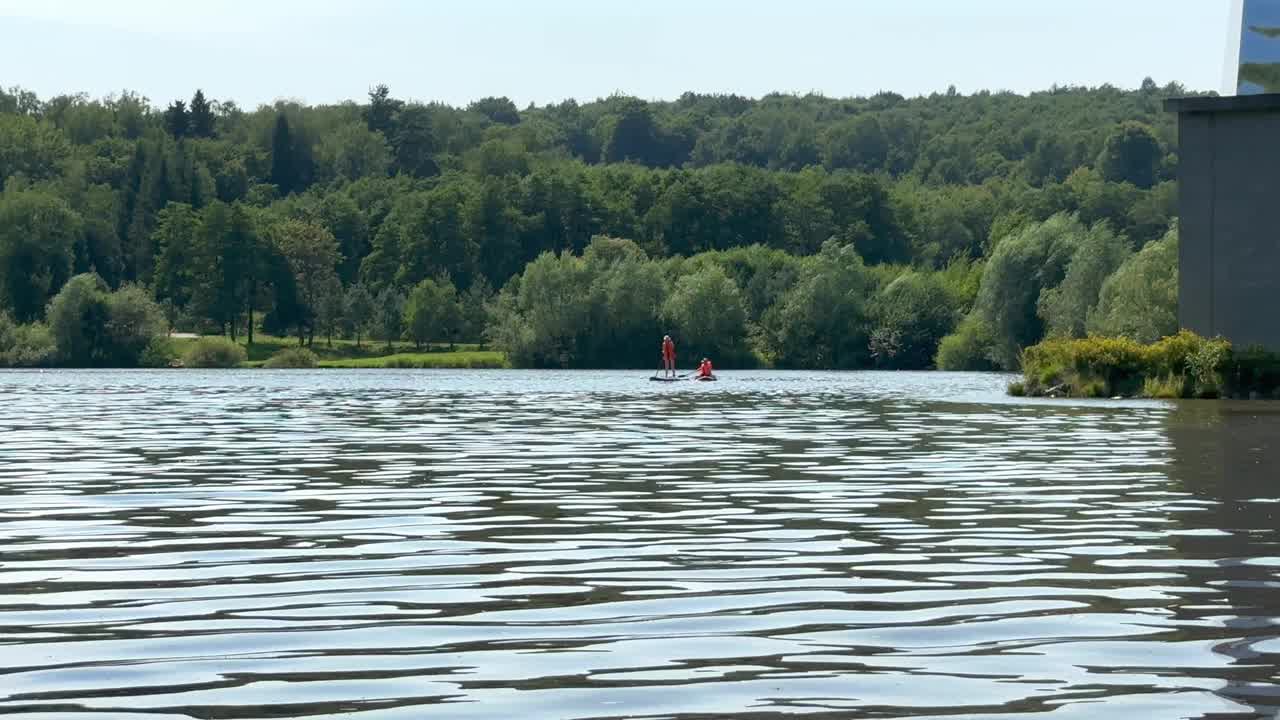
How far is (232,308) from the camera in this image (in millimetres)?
151875

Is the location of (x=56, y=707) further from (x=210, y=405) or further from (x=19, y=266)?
(x=19, y=266)

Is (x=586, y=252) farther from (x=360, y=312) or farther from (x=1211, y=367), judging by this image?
(x=1211, y=367)

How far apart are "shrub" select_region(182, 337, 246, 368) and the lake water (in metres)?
105

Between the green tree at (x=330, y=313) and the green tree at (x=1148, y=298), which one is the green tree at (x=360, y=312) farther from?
the green tree at (x=1148, y=298)

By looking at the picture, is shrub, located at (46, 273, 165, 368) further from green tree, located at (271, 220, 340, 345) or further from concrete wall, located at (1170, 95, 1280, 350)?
concrete wall, located at (1170, 95, 1280, 350)

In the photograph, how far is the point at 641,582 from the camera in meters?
11.0

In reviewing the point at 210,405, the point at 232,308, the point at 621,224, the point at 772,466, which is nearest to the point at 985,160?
the point at 621,224

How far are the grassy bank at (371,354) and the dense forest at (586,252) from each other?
6.55ft

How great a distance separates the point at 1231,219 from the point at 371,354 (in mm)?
105967

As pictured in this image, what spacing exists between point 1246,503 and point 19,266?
14376 cm

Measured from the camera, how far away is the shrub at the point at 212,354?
127 m

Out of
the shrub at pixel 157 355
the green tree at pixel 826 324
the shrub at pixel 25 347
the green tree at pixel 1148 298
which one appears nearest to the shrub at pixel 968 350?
the green tree at pixel 826 324

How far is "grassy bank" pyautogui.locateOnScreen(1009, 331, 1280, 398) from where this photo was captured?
132 ft

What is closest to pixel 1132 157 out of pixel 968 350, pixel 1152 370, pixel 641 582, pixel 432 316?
pixel 432 316
